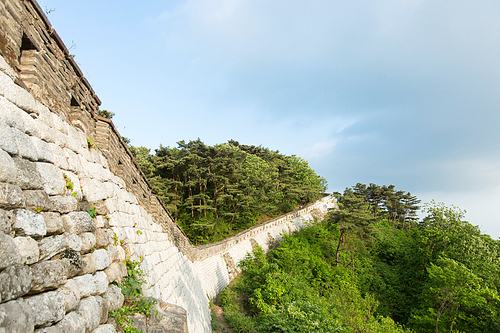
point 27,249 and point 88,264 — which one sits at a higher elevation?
point 27,249

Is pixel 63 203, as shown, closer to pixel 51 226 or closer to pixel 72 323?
pixel 51 226

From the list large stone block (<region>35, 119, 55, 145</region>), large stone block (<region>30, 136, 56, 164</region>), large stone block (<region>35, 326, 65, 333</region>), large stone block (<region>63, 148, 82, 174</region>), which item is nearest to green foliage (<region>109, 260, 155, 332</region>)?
large stone block (<region>35, 326, 65, 333</region>)

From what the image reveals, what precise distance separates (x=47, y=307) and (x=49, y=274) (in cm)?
24

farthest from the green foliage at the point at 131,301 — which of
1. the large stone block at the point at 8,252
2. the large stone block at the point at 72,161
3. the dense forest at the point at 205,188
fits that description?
the dense forest at the point at 205,188

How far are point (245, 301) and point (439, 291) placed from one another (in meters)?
11.8

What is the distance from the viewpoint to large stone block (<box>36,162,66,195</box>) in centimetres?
202

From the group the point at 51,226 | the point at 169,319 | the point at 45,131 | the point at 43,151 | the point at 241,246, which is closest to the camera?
the point at 51,226

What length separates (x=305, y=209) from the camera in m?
28.2

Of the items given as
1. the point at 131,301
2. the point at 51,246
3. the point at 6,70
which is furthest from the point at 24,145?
the point at 131,301

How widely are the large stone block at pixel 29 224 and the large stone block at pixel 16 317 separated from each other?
473 millimetres

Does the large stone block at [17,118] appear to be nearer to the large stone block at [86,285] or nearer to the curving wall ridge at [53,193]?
the curving wall ridge at [53,193]

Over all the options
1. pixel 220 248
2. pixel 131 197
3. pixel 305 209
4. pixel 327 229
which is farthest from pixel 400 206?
pixel 131 197

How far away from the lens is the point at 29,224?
67.3 inches

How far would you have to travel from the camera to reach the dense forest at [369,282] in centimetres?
980
